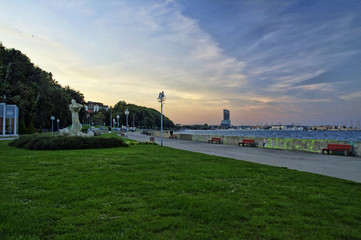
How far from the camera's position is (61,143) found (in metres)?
19.9

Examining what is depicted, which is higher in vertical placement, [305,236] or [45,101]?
[45,101]

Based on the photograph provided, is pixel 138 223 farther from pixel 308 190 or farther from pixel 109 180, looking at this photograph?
Answer: pixel 308 190

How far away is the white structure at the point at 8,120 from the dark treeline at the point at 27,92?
3.82 m

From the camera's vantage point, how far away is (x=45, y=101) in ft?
242

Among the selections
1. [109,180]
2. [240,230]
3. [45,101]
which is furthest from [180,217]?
[45,101]

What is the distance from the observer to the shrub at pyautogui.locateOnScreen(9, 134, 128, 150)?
63.8 ft

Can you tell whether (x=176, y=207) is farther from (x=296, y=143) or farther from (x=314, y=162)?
(x=296, y=143)

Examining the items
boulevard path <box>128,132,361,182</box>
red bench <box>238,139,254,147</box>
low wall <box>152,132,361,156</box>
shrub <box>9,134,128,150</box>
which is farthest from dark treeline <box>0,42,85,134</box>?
boulevard path <box>128,132,361,182</box>

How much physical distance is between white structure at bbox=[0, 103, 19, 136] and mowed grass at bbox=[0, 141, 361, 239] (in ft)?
156

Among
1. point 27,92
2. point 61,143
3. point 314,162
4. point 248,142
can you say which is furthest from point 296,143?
point 27,92

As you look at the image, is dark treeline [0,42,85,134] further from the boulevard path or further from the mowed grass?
the mowed grass

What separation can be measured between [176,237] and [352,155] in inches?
720

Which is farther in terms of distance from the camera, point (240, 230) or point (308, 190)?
point (308, 190)

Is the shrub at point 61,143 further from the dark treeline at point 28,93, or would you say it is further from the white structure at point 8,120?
the dark treeline at point 28,93
